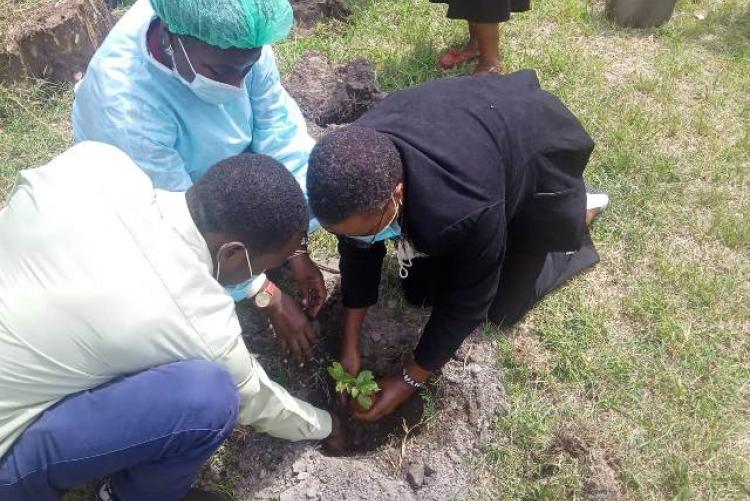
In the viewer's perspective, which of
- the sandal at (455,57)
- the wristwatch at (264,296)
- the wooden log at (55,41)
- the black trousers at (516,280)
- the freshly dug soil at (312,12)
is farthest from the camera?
the freshly dug soil at (312,12)

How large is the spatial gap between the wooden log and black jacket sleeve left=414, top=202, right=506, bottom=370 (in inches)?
98.7

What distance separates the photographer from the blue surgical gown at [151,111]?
2.03m

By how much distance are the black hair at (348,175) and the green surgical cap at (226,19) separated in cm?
40

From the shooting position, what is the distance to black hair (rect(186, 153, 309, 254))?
1574mm

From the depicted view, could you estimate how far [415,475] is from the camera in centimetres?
221

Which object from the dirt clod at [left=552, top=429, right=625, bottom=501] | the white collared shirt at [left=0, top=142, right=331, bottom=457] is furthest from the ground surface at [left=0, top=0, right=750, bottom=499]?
the white collared shirt at [left=0, top=142, right=331, bottom=457]

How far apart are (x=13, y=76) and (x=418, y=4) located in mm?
2443

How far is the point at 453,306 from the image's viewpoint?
6.73 feet

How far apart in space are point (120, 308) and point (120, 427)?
33 centimetres

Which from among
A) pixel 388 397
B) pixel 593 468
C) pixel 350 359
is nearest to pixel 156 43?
pixel 350 359

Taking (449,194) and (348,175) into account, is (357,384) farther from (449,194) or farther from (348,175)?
(348,175)

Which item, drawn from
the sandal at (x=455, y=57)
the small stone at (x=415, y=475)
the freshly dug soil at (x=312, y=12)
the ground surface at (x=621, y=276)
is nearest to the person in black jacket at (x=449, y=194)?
the small stone at (x=415, y=475)

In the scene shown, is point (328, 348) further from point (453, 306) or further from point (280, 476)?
point (453, 306)

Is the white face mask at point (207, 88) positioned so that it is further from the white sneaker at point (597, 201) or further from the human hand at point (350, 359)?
the white sneaker at point (597, 201)
